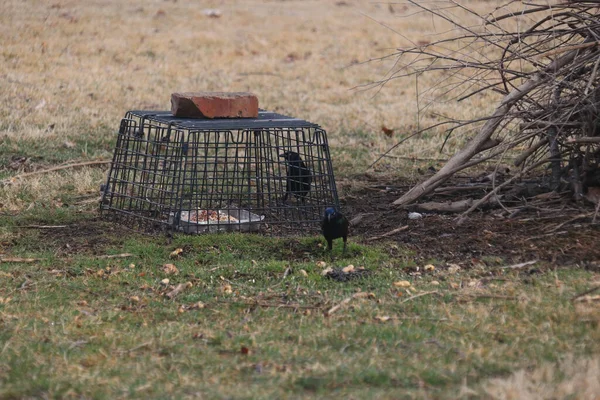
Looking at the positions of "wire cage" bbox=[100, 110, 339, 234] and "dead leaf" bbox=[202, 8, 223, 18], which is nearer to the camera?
"wire cage" bbox=[100, 110, 339, 234]

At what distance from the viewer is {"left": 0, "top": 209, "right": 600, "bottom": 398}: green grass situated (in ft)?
13.0

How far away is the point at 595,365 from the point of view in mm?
3896

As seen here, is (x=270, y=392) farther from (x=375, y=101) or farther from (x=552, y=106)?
(x=375, y=101)

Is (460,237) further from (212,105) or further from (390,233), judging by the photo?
(212,105)

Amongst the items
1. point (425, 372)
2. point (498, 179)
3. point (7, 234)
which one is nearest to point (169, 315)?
point (425, 372)

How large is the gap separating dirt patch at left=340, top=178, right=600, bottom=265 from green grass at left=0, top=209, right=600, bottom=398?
27 centimetres

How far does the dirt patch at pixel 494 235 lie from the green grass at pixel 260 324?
269mm

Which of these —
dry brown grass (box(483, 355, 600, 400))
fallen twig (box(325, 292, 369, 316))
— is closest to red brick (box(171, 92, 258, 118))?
fallen twig (box(325, 292, 369, 316))

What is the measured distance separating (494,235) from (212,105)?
252cm

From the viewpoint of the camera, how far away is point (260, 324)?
4.83m

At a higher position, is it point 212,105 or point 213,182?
point 212,105

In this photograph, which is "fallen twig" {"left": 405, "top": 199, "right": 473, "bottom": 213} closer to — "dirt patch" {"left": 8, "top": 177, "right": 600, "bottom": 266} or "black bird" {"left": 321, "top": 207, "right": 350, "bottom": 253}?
"dirt patch" {"left": 8, "top": 177, "right": 600, "bottom": 266}

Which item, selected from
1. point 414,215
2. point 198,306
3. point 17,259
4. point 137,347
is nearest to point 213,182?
point 414,215

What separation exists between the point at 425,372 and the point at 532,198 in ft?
10.9
